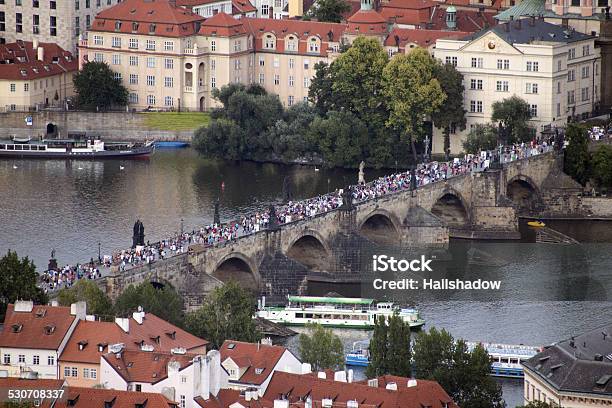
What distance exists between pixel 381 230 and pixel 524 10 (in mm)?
29964

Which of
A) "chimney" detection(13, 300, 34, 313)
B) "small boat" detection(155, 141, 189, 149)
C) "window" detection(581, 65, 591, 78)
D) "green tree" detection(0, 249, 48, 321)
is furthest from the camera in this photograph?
"small boat" detection(155, 141, 189, 149)

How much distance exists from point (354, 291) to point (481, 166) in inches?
727

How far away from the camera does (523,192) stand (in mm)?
158625

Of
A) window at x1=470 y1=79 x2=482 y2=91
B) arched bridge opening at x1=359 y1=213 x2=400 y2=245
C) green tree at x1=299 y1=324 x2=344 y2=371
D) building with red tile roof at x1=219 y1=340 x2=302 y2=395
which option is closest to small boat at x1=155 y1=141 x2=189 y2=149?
window at x1=470 y1=79 x2=482 y2=91

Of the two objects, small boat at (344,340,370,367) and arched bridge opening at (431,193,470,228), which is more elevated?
arched bridge opening at (431,193,470,228)

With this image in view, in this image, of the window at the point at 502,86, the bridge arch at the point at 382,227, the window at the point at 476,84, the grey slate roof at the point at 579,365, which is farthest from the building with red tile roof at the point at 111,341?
the window at the point at 476,84

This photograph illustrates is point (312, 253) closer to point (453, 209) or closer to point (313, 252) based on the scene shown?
point (313, 252)

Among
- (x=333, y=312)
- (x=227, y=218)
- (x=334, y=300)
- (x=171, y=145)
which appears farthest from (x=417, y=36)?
(x=333, y=312)

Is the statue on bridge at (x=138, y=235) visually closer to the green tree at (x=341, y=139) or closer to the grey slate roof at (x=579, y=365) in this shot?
the grey slate roof at (x=579, y=365)

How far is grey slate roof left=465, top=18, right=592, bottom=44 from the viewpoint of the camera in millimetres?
167125

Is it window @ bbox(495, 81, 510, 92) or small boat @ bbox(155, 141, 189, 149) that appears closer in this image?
window @ bbox(495, 81, 510, 92)

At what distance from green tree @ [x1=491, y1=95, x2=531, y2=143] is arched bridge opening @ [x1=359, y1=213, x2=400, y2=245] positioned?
16081 millimetres

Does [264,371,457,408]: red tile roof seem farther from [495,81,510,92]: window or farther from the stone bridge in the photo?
[495,81,510,92]: window

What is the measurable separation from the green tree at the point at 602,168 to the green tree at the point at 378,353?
43135mm
